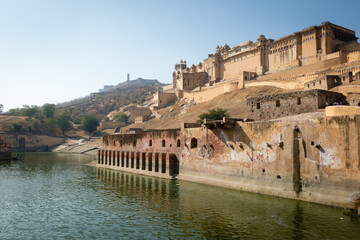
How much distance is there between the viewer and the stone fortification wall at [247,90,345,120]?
76.8 ft

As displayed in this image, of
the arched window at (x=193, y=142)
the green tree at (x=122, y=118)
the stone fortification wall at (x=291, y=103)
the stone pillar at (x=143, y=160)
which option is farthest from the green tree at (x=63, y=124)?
the stone fortification wall at (x=291, y=103)

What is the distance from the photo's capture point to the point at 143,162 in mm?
31219

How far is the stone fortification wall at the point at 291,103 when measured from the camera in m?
23.4

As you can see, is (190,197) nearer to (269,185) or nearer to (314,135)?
(269,185)

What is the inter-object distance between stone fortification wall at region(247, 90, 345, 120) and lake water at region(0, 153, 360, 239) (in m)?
8.61

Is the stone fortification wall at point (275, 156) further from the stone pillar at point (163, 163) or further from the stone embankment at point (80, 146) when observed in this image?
the stone embankment at point (80, 146)

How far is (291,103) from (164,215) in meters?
14.9

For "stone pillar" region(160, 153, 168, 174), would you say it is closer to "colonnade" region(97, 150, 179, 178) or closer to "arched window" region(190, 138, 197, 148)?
"colonnade" region(97, 150, 179, 178)

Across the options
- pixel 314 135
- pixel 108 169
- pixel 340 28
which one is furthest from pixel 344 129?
pixel 340 28

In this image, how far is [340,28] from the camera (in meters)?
63.8

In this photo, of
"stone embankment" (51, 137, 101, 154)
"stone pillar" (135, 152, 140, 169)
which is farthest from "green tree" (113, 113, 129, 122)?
"stone pillar" (135, 152, 140, 169)

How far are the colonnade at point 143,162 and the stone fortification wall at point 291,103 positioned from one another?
29.0 feet

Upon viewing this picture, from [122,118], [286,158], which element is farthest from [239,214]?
[122,118]

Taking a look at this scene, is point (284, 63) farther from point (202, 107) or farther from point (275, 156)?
point (275, 156)
